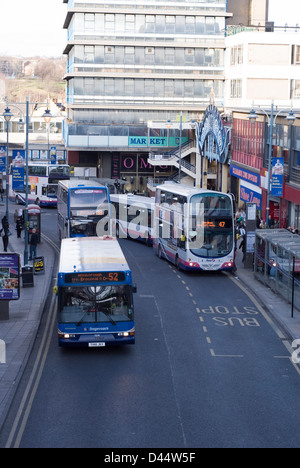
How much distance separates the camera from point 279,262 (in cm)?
3212

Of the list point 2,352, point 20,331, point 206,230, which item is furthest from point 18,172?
point 2,352

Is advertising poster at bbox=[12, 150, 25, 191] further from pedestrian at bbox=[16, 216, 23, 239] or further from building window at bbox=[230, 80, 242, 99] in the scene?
building window at bbox=[230, 80, 242, 99]

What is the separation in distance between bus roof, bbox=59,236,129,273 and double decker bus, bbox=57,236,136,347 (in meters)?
0.11

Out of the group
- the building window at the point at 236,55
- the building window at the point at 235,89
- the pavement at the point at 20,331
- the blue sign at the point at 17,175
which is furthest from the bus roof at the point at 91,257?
the building window at the point at 236,55

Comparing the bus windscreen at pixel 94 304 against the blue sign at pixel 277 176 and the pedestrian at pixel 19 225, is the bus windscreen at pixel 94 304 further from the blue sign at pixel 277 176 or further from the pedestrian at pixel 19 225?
the pedestrian at pixel 19 225

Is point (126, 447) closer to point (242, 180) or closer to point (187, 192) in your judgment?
point (187, 192)

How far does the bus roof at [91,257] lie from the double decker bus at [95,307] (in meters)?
0.11

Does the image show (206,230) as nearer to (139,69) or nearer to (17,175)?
(17,175)

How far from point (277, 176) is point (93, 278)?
2339 centimetres

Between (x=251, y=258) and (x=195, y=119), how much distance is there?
46.7 meters

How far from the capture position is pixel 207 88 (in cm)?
8406

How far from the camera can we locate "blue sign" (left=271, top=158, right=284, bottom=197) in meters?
43.0

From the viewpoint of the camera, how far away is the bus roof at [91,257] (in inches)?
898

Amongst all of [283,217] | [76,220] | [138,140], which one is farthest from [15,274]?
[138,140]
